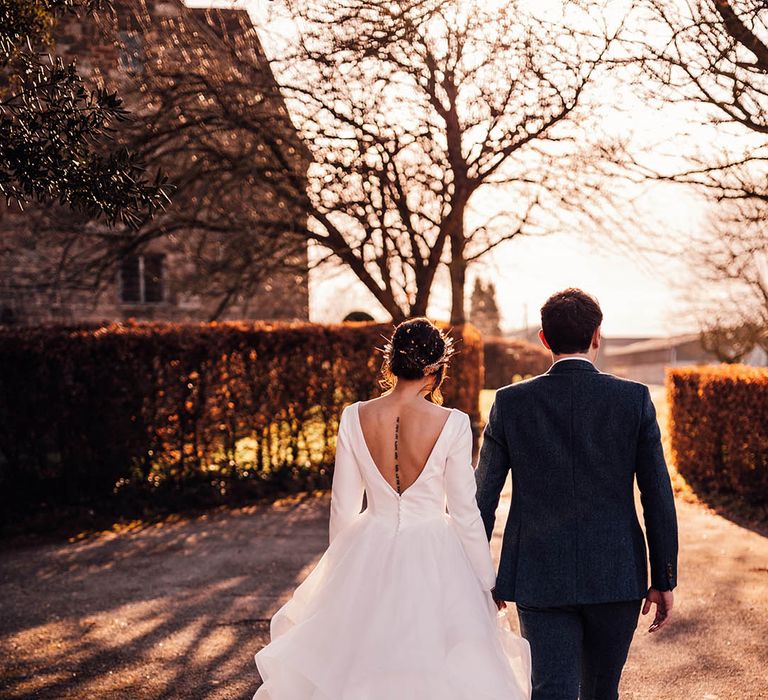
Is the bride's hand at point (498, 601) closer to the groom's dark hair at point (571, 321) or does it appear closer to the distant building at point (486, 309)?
the groom's dark hair at point (571, 321)

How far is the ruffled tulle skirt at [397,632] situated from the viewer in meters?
3.37

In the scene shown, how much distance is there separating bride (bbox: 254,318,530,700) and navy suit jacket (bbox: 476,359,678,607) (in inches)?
13.4

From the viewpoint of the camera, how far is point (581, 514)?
312 centimetres

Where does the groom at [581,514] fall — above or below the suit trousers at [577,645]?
above

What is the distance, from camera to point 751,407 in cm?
998

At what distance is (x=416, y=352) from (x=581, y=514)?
1.02 m

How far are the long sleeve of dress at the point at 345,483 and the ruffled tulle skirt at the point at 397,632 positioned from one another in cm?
7

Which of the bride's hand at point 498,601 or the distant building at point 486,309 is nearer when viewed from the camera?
the bride's hand at point 498,601

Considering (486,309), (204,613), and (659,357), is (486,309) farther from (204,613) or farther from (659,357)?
(204,613)

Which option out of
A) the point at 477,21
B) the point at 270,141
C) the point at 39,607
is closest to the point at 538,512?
the point at 39,607

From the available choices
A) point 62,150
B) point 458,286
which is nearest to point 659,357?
point 458,286

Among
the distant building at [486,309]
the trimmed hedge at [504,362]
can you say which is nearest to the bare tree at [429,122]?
the trimmed hedge at [504,362]

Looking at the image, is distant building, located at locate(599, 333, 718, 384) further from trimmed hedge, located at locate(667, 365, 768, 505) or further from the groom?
the groom

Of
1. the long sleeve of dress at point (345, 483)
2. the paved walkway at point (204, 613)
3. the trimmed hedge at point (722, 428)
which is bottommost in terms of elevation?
the paved walkway at point (204, 613)
